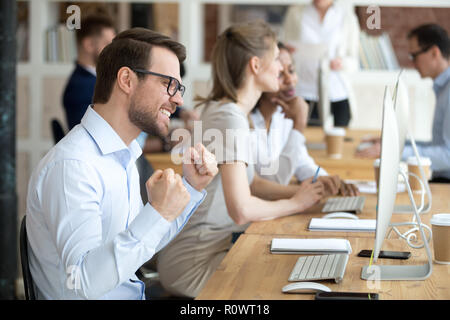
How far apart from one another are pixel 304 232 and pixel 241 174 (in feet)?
0.93

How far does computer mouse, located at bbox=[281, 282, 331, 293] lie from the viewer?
122 centimetres

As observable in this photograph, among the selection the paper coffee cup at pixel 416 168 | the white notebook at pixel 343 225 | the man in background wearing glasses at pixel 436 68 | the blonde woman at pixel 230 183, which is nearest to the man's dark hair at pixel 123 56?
the blonde woman at pixel 230 183

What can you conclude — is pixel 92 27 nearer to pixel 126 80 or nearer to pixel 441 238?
pixel 126 80

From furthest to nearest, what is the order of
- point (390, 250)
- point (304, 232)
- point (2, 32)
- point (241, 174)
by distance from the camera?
point (2, 32) → point (241, 174) → point (304, 232) → point (390, 250)

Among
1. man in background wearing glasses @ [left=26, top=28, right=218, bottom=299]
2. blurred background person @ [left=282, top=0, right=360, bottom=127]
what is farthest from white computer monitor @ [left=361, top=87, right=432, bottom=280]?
blurred background person @ [left=282, top=0, right=360, bottom=127]

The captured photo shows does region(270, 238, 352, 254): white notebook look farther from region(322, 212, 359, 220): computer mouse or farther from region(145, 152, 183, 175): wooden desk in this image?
region(145, 152, 183, 175): wooden desk

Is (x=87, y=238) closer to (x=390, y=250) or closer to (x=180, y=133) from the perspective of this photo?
(x=390, y=250)

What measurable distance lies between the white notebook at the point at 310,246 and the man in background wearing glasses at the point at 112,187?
0.27m

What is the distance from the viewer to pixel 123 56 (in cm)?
142

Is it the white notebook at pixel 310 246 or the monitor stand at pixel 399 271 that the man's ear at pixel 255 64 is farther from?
the monitor stand at pixel 399 271

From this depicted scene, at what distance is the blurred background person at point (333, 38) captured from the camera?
4285 mm

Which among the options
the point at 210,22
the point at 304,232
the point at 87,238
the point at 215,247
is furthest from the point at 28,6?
the point at 87,238

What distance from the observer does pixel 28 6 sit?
507 cm

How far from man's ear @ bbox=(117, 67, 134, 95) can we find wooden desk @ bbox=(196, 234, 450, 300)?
0.44m
